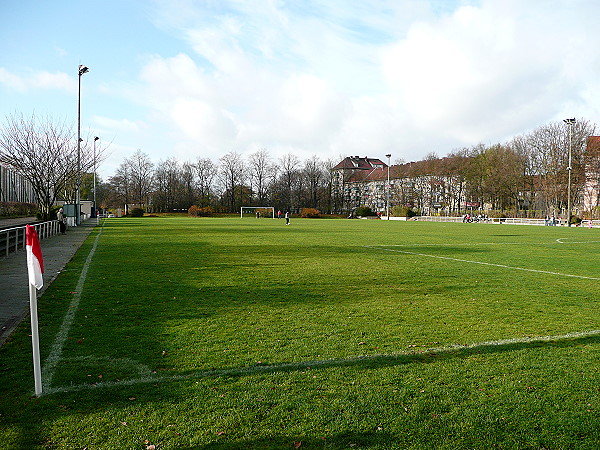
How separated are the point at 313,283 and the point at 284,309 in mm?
3169

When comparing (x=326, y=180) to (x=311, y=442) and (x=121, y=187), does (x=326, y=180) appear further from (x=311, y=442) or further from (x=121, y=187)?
(x=311, y=442)

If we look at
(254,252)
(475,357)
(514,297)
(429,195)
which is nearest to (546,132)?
(429,195)

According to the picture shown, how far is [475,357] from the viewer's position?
6.08 meters

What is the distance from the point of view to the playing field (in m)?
4.05

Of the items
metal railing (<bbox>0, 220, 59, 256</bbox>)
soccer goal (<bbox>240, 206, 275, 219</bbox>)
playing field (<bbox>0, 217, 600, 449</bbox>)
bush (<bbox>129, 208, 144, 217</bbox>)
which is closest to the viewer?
playing field (<bbox>0, 217, 600, 449</bbox>)

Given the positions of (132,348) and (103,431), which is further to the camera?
(132,348)

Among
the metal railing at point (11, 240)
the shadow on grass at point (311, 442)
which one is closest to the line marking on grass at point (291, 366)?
the shadow on grass at point (311, 442)

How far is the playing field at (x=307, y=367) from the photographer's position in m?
4.05

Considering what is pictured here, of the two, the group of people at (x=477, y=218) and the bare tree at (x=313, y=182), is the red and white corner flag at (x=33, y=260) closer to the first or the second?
the group of people at (x=477, y=218)

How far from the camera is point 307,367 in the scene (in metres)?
5.65

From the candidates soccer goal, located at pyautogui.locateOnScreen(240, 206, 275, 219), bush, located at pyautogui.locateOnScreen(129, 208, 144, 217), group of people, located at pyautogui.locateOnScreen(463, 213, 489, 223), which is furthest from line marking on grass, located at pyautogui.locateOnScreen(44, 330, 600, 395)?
soccer goal, located at pyautogui.locateOnScreen(240, 206, 275, 219)

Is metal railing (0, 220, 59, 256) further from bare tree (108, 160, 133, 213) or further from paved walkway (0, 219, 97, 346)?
bare tree (108, 160, 133, 213)

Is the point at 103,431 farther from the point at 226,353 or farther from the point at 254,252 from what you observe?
the point at 254,252

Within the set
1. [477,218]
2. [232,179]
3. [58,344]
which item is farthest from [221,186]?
[58,344]
